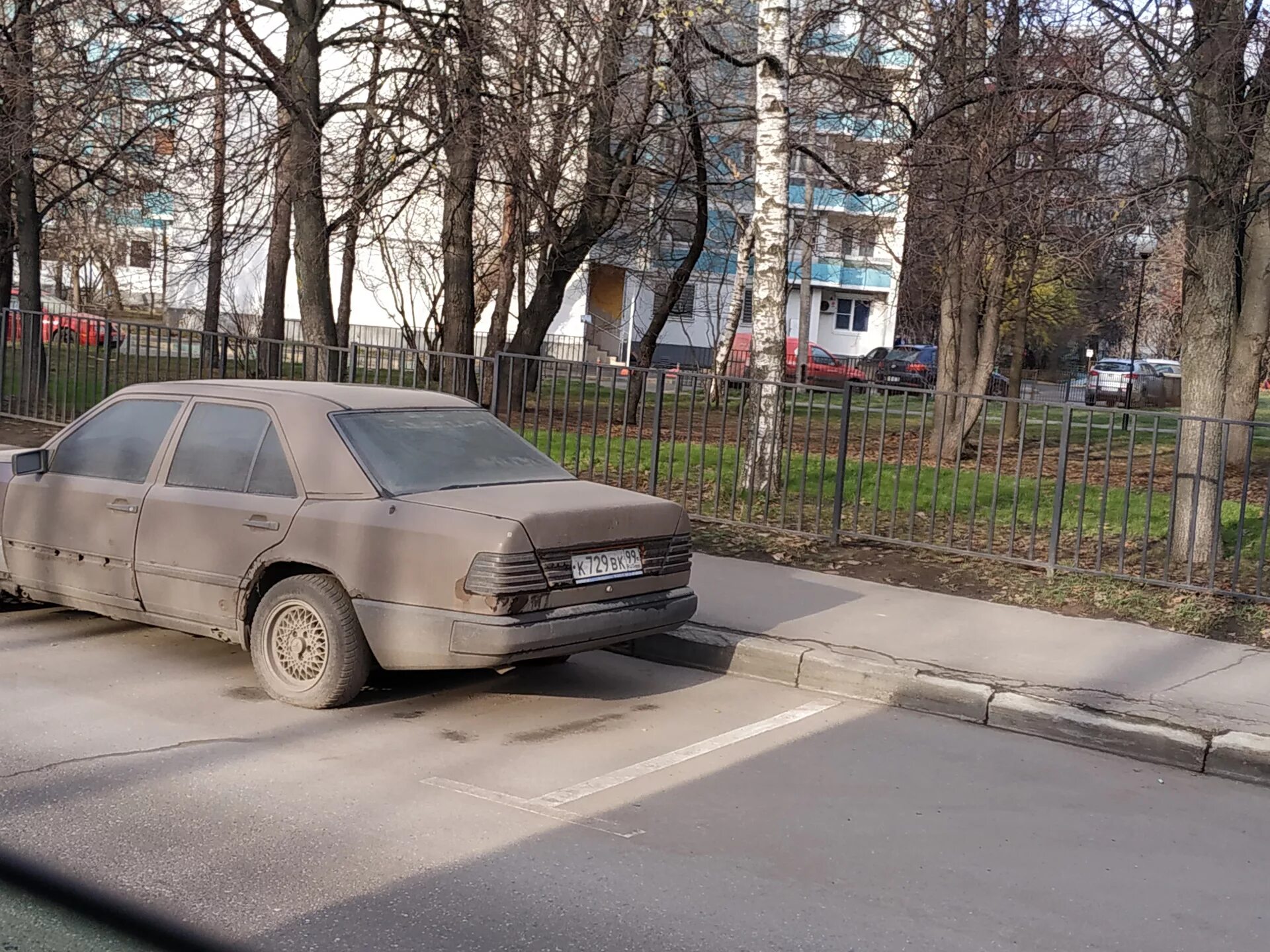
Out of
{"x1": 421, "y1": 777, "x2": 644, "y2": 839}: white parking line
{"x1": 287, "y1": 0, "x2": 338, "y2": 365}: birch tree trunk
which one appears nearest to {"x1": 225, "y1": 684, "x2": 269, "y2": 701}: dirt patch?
{"x1": 421, "y1": 777, "x2": 644, "y2": 839}: white parking line

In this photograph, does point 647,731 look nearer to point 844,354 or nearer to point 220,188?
point 220,188

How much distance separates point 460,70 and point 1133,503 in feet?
29.0

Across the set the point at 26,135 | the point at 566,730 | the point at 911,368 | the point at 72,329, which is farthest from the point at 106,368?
the point at 911,368

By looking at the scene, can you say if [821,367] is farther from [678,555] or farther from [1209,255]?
[678,555]

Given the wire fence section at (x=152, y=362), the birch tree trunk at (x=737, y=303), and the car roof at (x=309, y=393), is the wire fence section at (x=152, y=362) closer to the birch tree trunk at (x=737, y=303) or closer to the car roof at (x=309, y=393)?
the car roof at (x=309, y=393)

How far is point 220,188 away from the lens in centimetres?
1688

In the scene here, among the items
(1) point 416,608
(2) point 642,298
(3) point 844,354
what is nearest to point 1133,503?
(1) point 416,608

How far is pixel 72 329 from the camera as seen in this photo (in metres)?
15.6

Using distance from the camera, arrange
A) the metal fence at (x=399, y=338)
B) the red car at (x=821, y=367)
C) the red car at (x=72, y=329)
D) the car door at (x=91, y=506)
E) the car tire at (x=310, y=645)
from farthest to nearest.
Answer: the red car at (x=821, y=367) < the metal fence at (x=399, y=338) < the red car at (x=72, y=329) < the car door at (x=91, y=506) < the car tire at (x=310, y=645)

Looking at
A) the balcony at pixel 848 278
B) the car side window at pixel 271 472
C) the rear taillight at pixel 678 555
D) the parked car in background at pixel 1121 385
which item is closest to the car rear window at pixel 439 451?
the car side window at pixel 271 472

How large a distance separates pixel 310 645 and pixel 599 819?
6.66 ft

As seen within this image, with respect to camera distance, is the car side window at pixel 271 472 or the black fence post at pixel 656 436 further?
the black fence post at pixel 656 436

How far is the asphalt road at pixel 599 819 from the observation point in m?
4.12

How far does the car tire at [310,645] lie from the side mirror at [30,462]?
1918 mm
